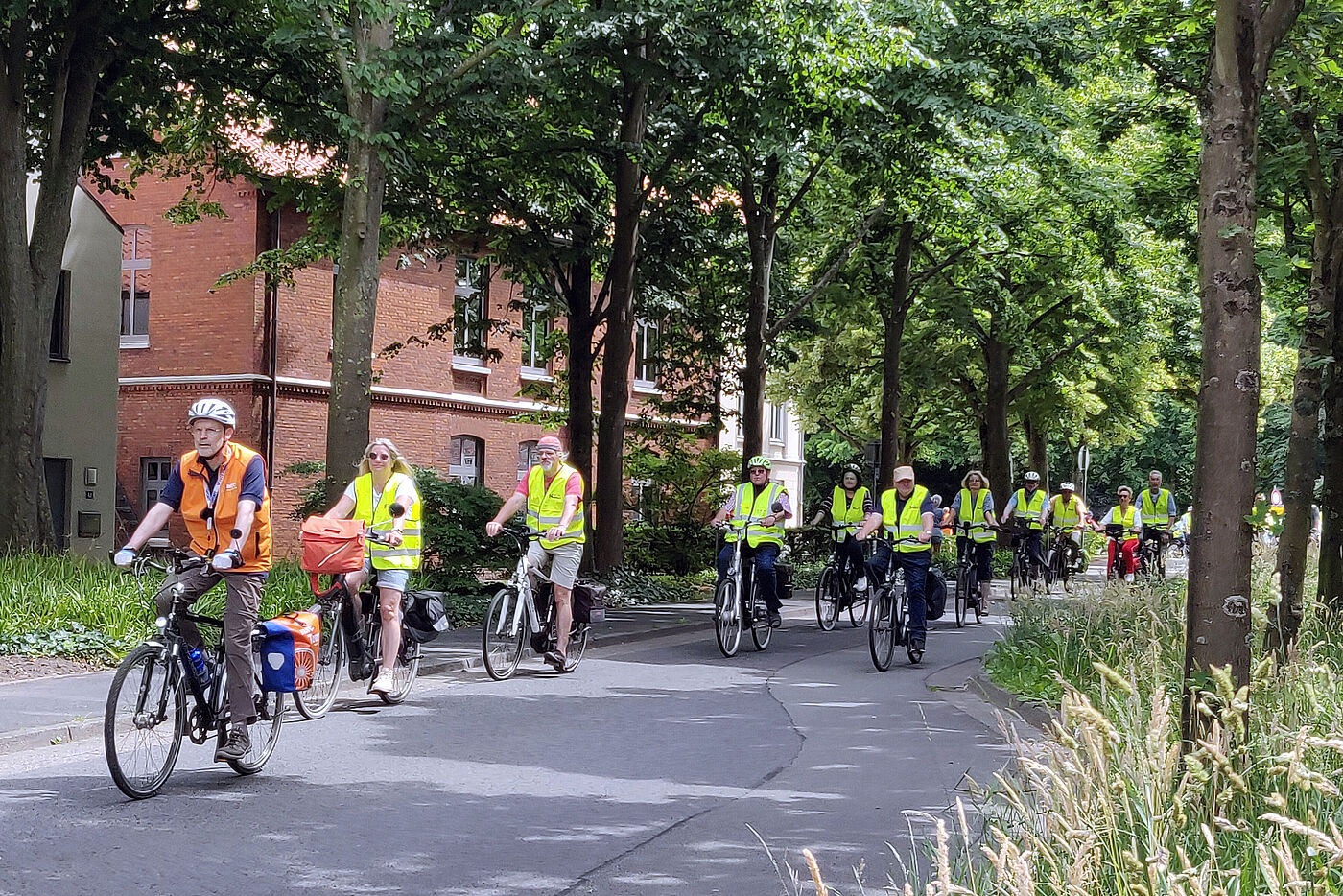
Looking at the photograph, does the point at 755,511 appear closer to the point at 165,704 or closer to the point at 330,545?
the point at 330,545

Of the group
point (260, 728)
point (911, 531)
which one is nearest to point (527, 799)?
point (260, 728)

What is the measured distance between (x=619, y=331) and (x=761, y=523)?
7793 millimetres

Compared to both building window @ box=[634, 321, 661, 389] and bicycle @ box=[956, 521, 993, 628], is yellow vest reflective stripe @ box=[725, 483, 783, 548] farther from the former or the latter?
building window @ box=[634, 321, 661, 389]

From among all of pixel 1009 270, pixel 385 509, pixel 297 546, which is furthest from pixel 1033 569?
pixel 385 509

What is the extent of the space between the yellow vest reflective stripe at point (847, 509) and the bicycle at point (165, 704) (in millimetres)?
11263

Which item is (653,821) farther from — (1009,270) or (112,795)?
(1009,270)

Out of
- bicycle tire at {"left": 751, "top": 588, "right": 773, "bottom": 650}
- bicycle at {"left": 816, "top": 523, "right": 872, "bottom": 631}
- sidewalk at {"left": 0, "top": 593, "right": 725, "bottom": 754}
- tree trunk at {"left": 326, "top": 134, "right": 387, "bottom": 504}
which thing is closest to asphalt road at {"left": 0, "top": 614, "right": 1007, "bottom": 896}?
sidewalk at {"left": 0, "top": 593, "right": 725, "bottom": 754}

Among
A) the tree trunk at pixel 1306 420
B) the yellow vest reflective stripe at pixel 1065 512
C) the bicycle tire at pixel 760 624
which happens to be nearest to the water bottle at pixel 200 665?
the tree trunk at pixel 1306 420

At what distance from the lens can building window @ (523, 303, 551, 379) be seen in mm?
26922

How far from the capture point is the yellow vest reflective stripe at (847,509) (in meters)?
18.8

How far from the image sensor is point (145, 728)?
24.6 ft

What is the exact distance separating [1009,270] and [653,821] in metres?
27.9

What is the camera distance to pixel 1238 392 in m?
5.88

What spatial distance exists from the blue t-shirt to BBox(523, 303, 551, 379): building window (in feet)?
60.5
